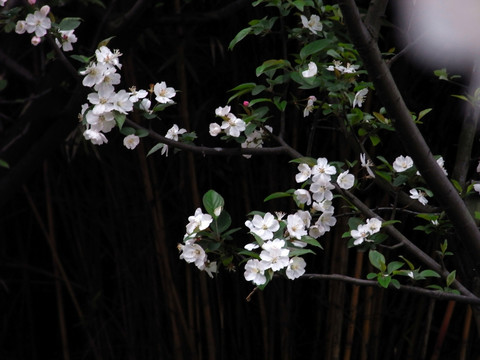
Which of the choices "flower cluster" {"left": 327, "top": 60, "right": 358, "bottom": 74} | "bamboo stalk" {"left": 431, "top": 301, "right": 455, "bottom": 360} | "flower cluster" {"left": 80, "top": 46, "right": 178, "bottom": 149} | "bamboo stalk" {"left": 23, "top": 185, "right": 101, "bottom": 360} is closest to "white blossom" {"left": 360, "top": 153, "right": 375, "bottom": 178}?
"flower cluster" {"left": 327, "top": 60, "right": 358, "bottom": 74}

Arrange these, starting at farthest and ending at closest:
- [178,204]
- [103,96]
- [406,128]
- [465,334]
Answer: [178,204] → [465,334] → [103,96] → [406,128]

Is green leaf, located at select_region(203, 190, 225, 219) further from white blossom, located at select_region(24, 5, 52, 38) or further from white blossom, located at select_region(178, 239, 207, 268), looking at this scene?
white blossom, located at select_region(24, 5, 52, 38)

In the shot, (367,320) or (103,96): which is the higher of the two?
(103,96)

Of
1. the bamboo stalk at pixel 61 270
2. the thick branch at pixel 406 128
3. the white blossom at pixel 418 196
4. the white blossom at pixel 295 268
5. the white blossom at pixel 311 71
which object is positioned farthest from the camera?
the bamboo stalk at pixel 61 270

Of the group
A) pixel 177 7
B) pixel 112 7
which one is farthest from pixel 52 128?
pixel 177 7

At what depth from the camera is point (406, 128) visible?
1046mm

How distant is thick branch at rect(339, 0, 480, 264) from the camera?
0.98 metres

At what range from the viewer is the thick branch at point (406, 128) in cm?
98

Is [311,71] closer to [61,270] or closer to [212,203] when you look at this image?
[212,203]

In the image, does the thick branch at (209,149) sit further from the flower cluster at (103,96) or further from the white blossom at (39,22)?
Answer: the white blossom at (39,22)

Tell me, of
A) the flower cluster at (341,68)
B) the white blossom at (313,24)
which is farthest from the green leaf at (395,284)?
the white blossom at (313,24)

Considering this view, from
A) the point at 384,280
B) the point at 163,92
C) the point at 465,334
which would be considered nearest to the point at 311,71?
the point at 163,92

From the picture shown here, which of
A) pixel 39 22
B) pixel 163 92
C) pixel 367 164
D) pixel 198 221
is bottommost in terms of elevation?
pixel 198 221

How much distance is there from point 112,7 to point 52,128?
330mm
